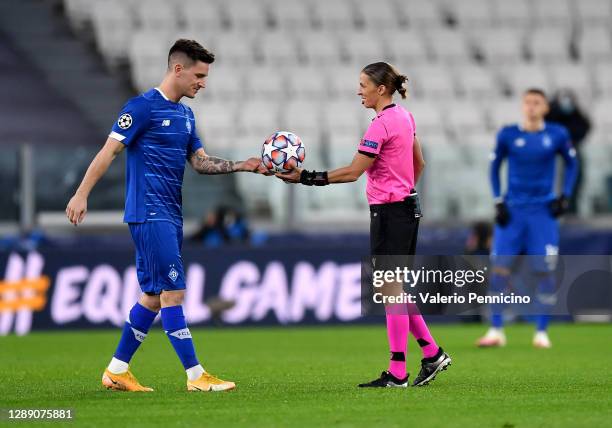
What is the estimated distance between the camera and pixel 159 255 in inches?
297

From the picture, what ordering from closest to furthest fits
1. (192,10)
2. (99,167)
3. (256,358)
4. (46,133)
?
(99,167), (256,358), (46,133), (192,10)

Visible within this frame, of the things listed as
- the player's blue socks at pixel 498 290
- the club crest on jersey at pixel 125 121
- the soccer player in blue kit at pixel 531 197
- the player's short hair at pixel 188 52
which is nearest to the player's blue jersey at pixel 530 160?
the soccer player in blue kit at pixel 531 197

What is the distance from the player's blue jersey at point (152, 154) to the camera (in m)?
7.57

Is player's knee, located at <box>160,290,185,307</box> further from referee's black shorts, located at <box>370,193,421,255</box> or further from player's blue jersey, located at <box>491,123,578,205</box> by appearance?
player's blue jersey, located at <box>491,123,578,205</box>

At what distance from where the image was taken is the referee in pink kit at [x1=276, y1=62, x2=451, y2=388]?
773cm

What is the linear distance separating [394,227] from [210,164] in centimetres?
119

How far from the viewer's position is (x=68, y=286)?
15.3m

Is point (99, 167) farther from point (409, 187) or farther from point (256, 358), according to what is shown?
point (256, 358)

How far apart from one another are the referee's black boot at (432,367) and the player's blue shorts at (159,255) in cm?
155

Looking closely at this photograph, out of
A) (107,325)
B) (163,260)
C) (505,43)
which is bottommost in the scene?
(107,325)

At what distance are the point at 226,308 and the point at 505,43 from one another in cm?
972

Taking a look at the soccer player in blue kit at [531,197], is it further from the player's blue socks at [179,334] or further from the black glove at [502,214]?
the player's blue socks at [179,334]

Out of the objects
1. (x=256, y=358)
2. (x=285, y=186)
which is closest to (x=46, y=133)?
(x=285, y=186)

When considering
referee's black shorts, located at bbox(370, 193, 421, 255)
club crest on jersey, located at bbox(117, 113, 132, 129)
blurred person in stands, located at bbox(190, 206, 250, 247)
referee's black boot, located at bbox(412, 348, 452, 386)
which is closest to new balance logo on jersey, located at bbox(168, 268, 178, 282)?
club crest on jersey, located at bbox(117, 113, 132, 129)
